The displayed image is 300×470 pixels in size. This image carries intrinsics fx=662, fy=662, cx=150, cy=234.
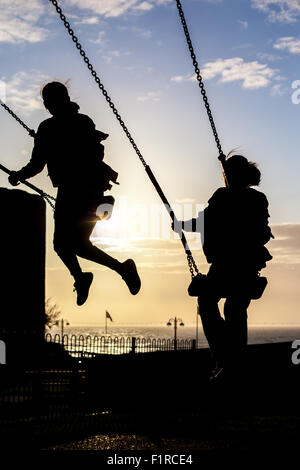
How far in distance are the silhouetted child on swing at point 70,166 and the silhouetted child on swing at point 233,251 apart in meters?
1.12

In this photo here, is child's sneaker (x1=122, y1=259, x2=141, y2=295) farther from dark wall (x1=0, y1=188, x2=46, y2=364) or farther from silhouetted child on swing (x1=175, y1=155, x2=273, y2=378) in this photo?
dark wall (x1=0, y1=188, x2=46, y2=364)

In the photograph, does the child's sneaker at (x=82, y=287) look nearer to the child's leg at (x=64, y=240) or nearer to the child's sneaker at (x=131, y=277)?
the child's leg at (x=64, y=240)

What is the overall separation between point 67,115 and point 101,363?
10779 mm

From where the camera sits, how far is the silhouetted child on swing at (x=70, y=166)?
564 cm

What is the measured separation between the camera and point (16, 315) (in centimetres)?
2609

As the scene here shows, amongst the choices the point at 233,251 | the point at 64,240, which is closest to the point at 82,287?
the point at 64,240

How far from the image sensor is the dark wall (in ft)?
75.9

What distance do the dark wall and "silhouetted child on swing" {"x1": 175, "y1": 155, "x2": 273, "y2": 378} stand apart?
15423 millimetres

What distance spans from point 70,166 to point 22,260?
64.1 feet

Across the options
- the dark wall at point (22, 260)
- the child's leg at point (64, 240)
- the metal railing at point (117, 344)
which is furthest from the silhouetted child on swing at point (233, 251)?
the metal railing at point (117, 344)

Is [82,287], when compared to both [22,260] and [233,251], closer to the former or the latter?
[233,251]

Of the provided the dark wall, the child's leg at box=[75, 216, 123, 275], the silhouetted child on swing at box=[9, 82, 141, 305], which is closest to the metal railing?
the dark wall
